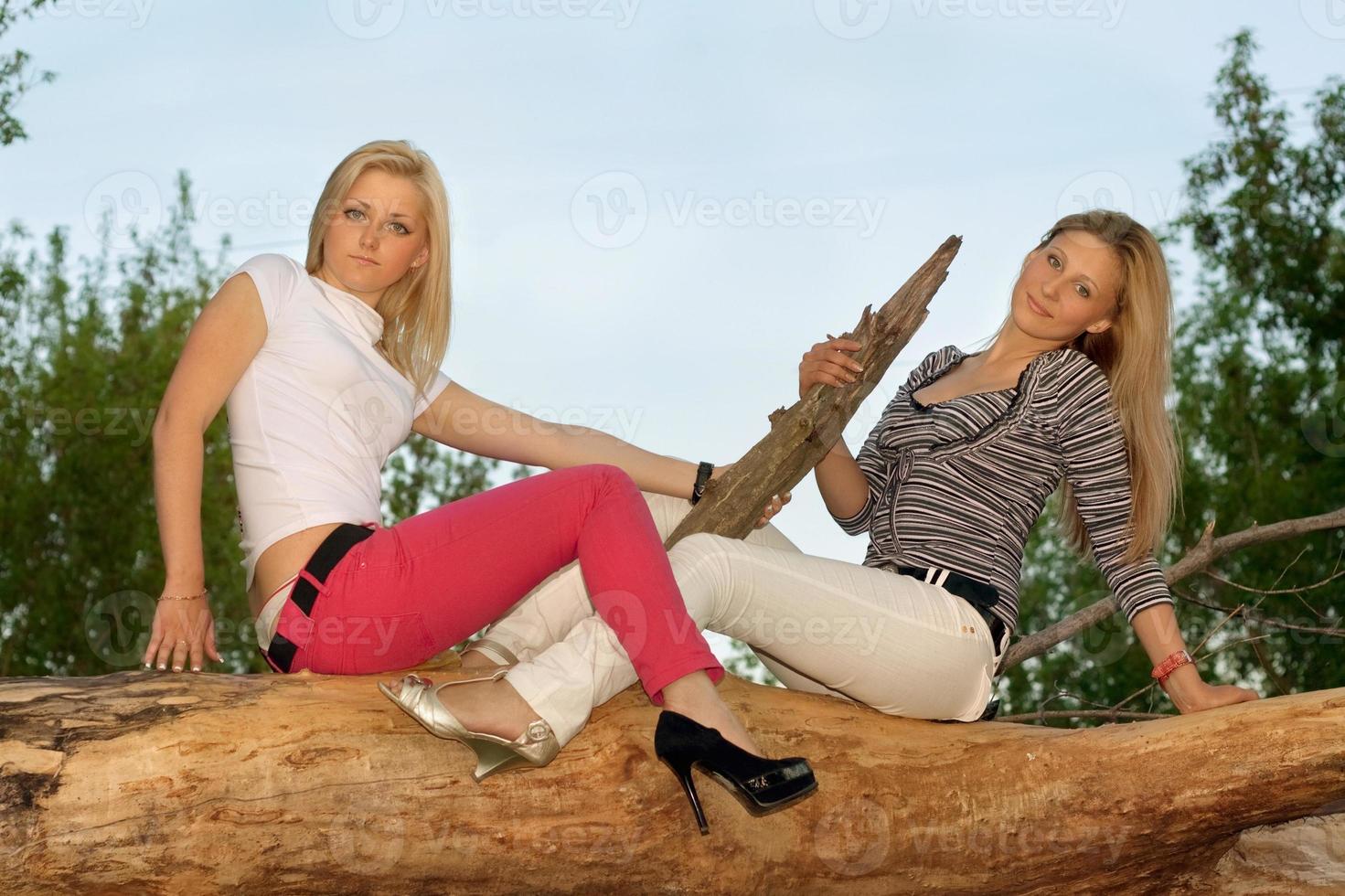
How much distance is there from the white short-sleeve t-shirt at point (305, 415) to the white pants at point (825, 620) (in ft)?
1.86

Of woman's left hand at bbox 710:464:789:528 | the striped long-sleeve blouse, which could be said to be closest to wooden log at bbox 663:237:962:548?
woman's left hand at bbox 710:464:789:528

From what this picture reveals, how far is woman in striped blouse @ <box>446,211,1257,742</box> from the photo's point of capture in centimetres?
A: 361

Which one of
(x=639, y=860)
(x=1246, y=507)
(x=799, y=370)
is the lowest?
(x=639, y=860)

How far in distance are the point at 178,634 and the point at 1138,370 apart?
2880 millimetres

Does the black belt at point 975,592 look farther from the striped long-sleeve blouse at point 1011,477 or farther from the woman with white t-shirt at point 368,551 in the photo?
the woman with white t-shirt at point 368,551

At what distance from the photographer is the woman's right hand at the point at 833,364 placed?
4.12 m

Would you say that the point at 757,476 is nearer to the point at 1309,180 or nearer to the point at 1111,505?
the point at 1111,505

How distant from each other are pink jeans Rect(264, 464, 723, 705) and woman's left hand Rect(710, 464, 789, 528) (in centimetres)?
92

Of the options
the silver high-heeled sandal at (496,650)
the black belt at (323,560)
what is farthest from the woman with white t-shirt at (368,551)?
the silver high-heeled sandal at (496,650)

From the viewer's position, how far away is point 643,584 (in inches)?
128

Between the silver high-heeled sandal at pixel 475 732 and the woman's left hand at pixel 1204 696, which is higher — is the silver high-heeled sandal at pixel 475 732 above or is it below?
below

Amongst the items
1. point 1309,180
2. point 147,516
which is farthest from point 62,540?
point 1309,180

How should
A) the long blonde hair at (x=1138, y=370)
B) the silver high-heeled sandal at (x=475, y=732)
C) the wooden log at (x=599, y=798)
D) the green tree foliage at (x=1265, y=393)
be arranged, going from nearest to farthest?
the wooden log at (x=599, y=798) < the silver high-heeled sandal at (x=475, y=732) < the long blonde hair at (x=1138, y=370) < the green tree foliage at (x=1265, y=393)

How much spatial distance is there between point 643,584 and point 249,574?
1067mm
